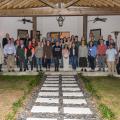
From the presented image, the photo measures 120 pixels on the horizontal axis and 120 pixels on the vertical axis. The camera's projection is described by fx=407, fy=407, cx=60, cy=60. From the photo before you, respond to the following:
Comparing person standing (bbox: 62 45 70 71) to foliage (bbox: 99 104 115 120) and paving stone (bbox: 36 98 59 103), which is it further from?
foliage (bbox: 99 104 115 120)

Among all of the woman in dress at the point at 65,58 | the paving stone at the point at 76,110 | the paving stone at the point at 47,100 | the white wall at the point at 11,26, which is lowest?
the paving stone at the point at 76,110

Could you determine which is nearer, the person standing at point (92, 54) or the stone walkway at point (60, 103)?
the stone walkway at point (60, 103)

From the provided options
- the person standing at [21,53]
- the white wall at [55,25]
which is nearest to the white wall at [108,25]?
the white wall at [55,25]

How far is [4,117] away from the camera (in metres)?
9.00

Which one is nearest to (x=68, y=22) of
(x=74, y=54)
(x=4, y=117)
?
(x=74, y=54)

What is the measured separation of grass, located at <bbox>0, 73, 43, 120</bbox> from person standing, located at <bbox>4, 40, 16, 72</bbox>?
3.66 feet

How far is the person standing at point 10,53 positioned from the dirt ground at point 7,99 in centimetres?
541

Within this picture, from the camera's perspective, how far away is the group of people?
18.5 m

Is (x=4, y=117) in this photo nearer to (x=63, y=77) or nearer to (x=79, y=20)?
(x=63, y=77)

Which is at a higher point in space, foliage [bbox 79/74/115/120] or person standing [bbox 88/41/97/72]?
person standing [bbox 88/41/97/72]

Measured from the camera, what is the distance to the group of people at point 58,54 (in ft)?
60.7

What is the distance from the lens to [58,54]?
18.8 metres

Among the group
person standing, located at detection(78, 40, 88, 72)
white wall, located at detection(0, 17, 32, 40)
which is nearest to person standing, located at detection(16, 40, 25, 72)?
person standing, located at detection(78, 40, 88, 72)

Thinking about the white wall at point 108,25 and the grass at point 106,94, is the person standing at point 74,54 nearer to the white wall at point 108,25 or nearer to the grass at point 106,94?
the grass at point 106,94
